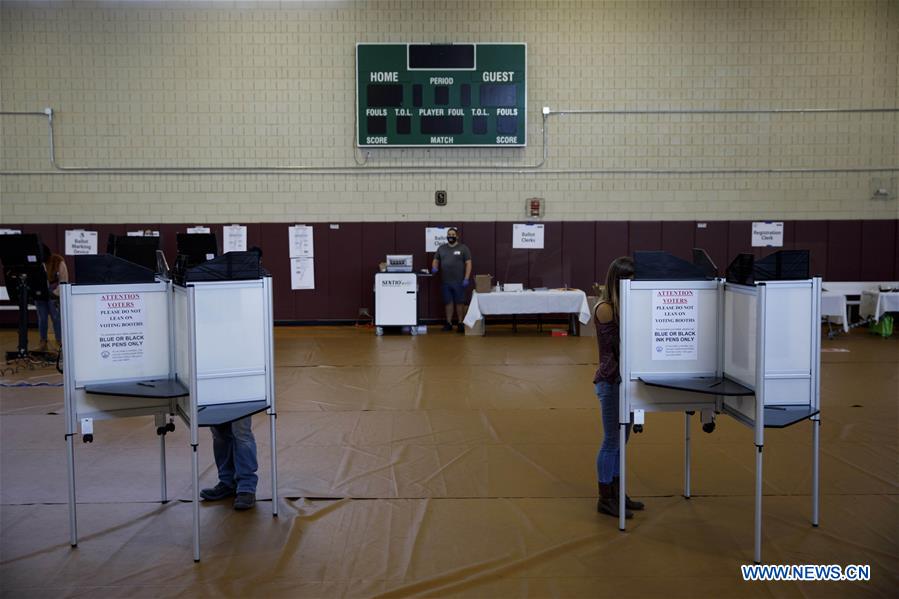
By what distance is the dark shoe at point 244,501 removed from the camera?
186 inches

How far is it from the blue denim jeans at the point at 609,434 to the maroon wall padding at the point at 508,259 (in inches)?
386

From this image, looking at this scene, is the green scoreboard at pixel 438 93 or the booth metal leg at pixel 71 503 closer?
the booth metal leg at pixel 71 503

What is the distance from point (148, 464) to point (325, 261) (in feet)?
29.2

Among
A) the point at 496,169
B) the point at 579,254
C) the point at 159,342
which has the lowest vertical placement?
the point at 159,342

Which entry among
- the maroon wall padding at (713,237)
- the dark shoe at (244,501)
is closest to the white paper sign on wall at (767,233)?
the maroon wall padding at (713,237)

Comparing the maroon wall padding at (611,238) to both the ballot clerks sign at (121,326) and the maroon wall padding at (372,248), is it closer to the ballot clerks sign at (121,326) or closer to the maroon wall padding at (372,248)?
the maroon wall padding at (372,248)

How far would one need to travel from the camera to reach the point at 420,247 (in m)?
14.4

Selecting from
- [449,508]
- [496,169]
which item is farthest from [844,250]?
[449,508]

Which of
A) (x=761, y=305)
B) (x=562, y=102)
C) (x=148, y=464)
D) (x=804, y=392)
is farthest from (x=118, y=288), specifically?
(x=562, y=102)

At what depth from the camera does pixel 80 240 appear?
14070 mm

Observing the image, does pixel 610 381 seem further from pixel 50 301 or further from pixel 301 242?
pixel 301 242

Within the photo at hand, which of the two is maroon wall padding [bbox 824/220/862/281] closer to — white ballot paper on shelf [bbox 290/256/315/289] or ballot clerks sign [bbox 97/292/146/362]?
white ballot paper on shelf [bbox 290/256/315/289]

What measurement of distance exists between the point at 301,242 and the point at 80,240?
3989 millimetres

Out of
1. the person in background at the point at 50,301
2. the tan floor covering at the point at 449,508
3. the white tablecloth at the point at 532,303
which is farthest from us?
the white tablecloth at the point at 532,303
